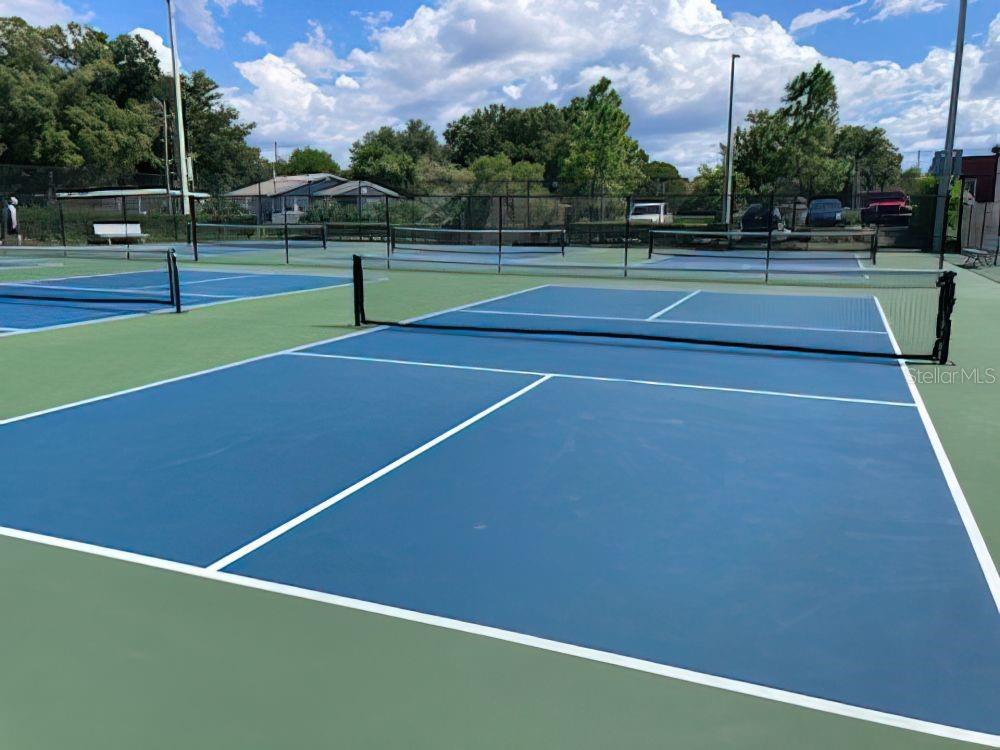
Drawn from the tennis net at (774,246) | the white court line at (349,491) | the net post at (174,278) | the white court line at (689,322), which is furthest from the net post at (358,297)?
the tennis net at (774,246)

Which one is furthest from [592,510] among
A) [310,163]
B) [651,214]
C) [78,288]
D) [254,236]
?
[310,163]

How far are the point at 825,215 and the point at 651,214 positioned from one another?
8.90m

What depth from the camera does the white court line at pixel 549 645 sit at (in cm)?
295

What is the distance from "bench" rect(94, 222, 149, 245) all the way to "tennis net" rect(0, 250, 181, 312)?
1084 centimetres

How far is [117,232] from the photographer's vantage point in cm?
3159

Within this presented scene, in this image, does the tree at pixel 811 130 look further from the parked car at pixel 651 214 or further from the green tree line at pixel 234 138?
the parked car at pixel 651 214

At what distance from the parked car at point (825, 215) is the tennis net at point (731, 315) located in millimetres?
15442

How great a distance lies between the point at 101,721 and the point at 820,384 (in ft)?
23.9

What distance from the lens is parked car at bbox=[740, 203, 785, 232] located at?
107 feet

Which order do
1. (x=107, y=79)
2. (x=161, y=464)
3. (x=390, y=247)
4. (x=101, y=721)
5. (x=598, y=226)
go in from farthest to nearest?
(x=107, y=79) → (x=598, y=226) → (x=390, y=247) → (x=161, y=464) → (x=101, y=721)

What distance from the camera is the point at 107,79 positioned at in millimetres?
60531

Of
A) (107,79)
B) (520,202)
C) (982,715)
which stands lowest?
(982,715)

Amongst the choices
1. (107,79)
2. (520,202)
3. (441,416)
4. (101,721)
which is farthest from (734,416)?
(107,79)

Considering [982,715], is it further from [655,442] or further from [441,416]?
[441,416]
